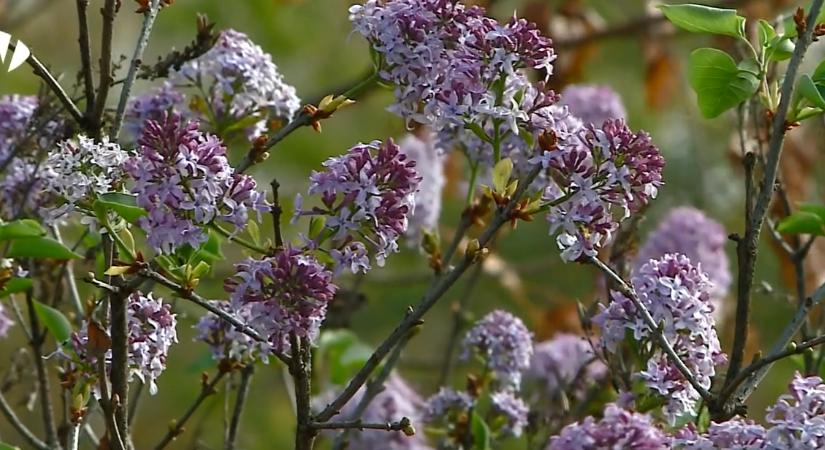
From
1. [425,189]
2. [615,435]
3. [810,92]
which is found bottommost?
[615,435]

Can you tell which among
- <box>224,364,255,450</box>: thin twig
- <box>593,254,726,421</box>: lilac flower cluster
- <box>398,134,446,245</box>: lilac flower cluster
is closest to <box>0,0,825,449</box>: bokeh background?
<box>224,364,255,450</box>: thin twig

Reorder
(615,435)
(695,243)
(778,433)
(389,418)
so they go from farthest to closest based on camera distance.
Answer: (695,243), (389,418), (778,433), (615,435)

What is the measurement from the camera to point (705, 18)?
1717 mm

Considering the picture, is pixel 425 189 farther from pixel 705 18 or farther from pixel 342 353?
pixel 705 18

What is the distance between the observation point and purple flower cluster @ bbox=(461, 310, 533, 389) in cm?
223

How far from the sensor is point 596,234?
5.03 feet

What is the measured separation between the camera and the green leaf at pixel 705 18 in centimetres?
→ 171

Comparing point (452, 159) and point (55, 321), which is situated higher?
point (452, 159)

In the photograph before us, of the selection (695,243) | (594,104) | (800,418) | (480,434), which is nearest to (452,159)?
(594,104)

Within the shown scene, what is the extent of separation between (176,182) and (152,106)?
0.65 meters

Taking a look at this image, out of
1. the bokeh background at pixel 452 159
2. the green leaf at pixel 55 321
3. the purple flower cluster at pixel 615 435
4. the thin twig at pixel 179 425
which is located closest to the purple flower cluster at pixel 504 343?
the bokeh background at pixel 452 159

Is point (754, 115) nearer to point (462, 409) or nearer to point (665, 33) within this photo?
point (462, 409)

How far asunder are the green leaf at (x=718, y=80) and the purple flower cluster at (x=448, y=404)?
750mm

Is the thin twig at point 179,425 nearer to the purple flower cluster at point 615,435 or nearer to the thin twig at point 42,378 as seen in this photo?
the thin twig at point 42,378
